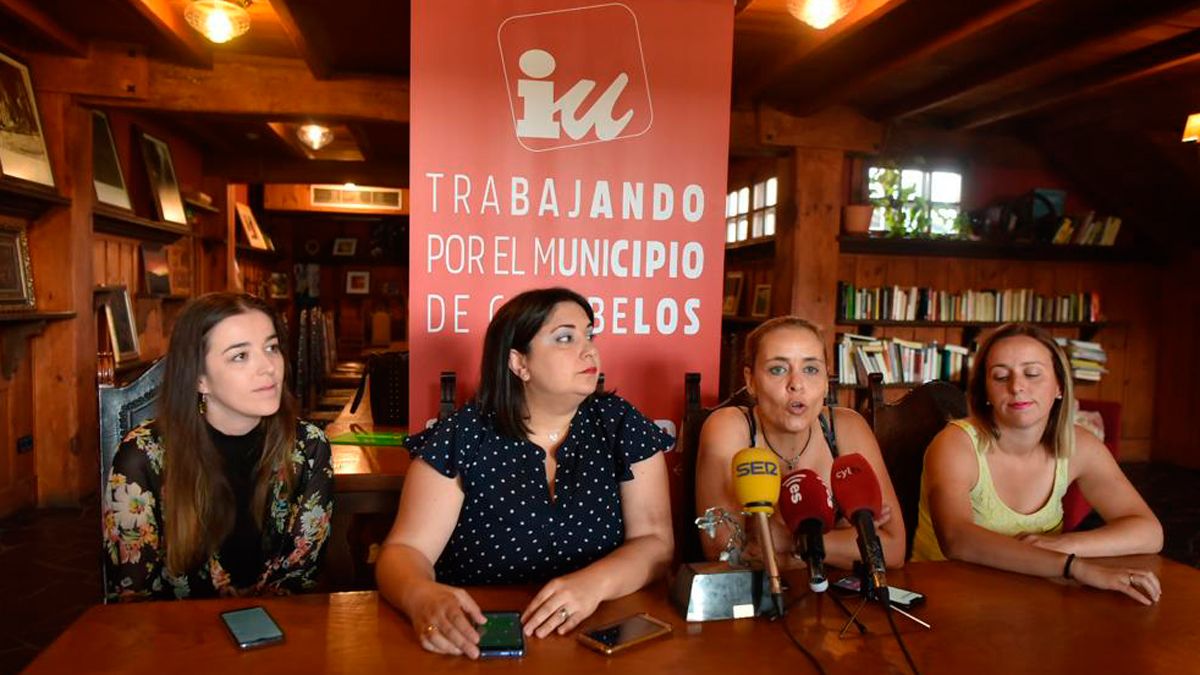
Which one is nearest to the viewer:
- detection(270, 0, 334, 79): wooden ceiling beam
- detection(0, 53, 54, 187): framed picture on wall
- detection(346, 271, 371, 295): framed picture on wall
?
detection(270, 0, 334, 79): wooden ceiling beam

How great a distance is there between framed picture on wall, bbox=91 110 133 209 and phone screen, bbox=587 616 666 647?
4.64m

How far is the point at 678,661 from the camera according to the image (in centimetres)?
120

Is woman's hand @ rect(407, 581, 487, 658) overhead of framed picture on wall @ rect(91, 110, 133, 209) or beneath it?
beneath

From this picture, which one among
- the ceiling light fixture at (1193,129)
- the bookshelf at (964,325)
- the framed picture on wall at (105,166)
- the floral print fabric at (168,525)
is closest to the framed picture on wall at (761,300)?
the bookshelf at (964,325)

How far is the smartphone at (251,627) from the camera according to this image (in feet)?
3.96

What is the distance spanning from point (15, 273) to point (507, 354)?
12.1ft

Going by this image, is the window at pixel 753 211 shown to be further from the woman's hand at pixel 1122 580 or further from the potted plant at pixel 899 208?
the woman's hand at pixel 1122 580

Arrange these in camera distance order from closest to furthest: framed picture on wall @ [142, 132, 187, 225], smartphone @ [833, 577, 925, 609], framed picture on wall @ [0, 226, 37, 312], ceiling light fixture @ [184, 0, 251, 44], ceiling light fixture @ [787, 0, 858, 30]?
smartphone @ [833, 577, 925, 609]
ceiling light fixture @ [787, 0, 858, 30]
ceiling light fixture @ [184, 0, 251, 44]
framed picture on wall @ [0, 226, 37, 312]
framed picture on wall @ [142, 132, 187, 225]

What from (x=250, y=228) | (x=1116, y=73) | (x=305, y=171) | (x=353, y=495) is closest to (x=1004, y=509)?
(x=353, y=495)

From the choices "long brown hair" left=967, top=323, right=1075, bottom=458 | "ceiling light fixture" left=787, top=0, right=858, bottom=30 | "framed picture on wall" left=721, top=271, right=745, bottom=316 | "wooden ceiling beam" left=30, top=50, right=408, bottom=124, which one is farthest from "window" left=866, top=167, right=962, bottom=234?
"long brown hair" left=967, top=323, right=1075, bottom=458

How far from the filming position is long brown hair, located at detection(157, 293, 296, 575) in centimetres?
166

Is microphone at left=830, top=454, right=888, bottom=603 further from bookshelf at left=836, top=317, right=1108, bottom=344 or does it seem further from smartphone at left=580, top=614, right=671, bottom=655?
bookshelf at left=836, top=317, right=1108, bottom=344

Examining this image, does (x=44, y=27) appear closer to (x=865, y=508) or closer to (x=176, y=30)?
(x=176, y=30)

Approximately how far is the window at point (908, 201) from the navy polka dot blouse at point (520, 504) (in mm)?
4691
